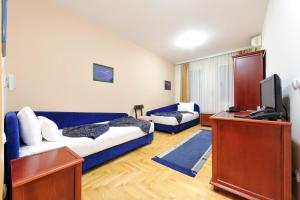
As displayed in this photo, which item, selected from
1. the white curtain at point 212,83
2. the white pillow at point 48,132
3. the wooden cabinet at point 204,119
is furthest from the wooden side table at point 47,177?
the white curtain at point 212,83

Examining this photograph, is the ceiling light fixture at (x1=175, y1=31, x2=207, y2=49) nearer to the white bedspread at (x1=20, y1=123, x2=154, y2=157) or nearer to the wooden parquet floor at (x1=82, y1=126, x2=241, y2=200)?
the white bedspread at (x1=20, y1=123, x2=154, y2=157)

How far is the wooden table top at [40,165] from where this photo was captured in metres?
0.78

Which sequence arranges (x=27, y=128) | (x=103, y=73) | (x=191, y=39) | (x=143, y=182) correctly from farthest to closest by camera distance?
(x=191, y=39) → (x=103, y=73) → (x=143, y=182) → (x=27, y=128)

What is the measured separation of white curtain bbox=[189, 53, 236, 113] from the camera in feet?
14.1

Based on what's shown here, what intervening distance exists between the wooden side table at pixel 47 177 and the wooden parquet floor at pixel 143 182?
562mm

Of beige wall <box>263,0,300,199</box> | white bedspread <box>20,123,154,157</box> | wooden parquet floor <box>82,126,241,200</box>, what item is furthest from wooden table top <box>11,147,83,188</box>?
beige wall <box>263,0,300,199</box>

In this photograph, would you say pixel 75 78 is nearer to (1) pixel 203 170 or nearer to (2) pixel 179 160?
(2) pixel 179 160

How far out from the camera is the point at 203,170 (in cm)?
180

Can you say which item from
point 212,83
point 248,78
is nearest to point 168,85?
point 212,83

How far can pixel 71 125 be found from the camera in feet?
7.72

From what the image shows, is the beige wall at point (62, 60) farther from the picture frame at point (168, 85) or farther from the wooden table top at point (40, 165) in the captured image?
the picture frame at point (168, 85)

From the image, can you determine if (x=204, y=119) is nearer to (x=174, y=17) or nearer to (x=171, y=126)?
(x=171, y=126)

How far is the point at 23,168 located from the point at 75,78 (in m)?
1.91

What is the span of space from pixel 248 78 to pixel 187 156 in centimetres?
164
